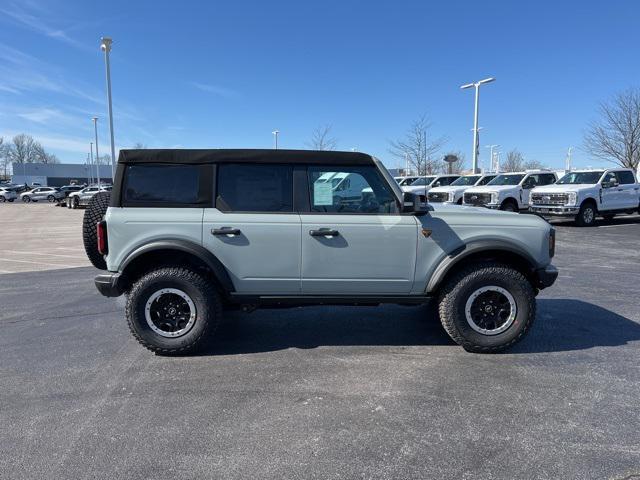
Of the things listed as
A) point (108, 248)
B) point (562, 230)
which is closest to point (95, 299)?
point (108, 248)

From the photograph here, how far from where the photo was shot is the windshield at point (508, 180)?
1869 centimetres

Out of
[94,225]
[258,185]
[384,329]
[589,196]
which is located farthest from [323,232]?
[589,196]

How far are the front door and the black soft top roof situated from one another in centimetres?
8

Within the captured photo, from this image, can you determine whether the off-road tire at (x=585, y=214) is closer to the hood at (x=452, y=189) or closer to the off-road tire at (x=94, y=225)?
the hood at (x=452, y=189)

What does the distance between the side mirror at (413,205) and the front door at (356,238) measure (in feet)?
0.29

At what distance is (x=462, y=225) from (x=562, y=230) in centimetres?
1344

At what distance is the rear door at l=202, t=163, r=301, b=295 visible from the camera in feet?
13.6

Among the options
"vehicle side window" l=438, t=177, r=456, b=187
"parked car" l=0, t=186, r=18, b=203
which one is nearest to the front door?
"vehicle side window" l=438, t=177, r=456, b=187

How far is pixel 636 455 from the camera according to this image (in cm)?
271

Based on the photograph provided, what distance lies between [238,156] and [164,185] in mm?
746

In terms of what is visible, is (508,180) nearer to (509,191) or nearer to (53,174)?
(509,191)

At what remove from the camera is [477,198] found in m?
17.8

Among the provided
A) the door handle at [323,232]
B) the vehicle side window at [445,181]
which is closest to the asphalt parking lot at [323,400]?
the door handle at [323,232]

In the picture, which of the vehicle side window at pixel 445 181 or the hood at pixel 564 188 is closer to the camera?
the hood at pixel 564 188
